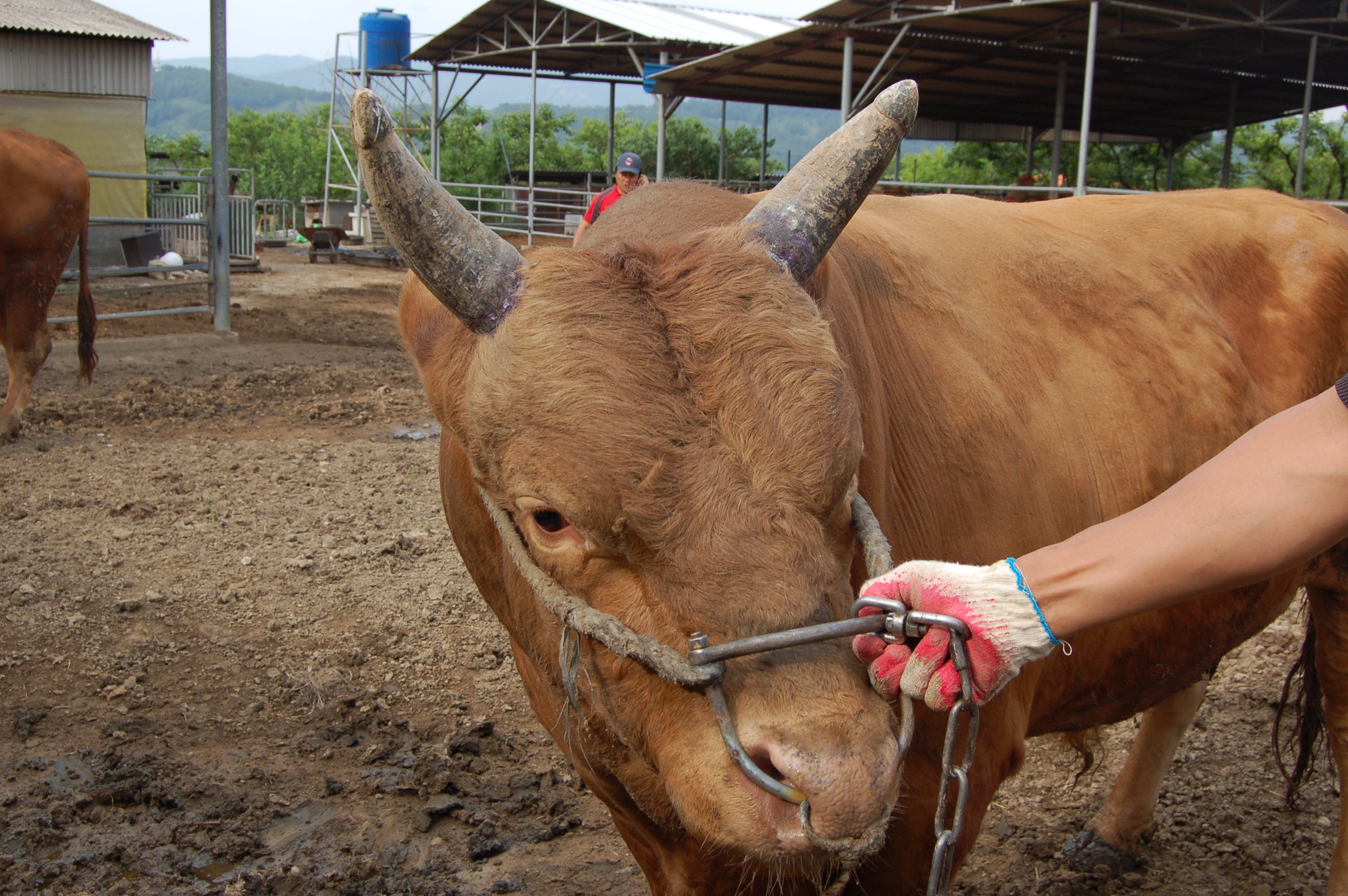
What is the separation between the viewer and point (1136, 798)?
386 cm

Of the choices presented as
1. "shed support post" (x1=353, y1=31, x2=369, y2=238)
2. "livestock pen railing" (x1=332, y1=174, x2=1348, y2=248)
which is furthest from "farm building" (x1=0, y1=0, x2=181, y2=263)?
"shed support post" (x1=353, y1=31, x2=369, y2=238)

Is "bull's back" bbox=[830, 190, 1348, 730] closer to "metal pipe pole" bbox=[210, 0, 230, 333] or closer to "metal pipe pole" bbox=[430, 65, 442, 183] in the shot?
"metal pipe pole" bbox=[210, 0, 230, 333]

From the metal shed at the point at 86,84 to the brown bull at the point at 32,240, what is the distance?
11108 millimetres

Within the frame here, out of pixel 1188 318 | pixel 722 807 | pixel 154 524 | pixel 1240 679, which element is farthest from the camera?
pixel 154 524

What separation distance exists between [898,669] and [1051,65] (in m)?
20.4

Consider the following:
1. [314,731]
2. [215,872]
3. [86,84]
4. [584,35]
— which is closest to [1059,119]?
[584,35]

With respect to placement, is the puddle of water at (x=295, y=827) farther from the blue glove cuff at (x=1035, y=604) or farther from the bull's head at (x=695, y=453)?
the blue glove cuff at (x=1035, y=604)

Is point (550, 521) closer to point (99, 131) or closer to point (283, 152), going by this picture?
point (99, 131)

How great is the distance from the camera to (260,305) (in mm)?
15953

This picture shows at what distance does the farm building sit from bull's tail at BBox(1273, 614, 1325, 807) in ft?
62.2

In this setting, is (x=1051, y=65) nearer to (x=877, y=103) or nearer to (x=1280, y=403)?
(x=1280, y=403)

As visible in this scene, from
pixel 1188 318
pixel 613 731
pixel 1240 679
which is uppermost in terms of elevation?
pixel 1188 318

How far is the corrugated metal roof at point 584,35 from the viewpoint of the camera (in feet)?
70.4

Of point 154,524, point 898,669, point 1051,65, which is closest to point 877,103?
point 898,669
